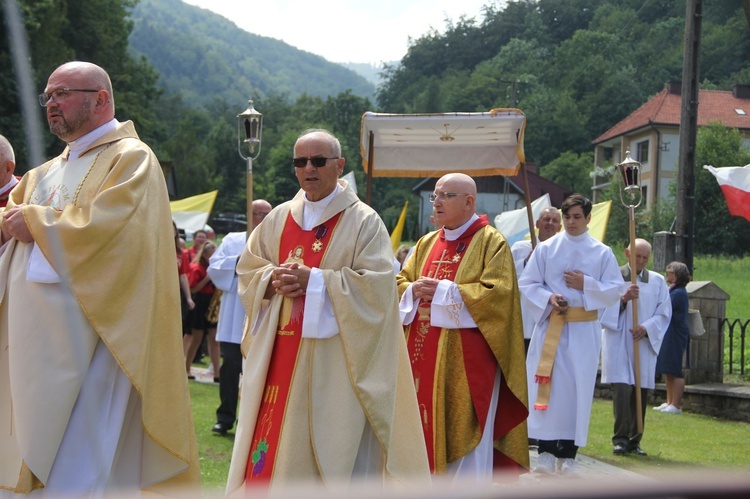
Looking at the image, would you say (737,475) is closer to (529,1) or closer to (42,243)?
(42,243)

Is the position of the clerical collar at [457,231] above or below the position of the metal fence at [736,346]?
above

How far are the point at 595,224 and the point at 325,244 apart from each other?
1029 centimetres

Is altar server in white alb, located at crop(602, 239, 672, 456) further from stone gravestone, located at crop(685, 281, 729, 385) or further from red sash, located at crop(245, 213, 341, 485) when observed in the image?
red sash, located at crop(245, 213, 341, 485)

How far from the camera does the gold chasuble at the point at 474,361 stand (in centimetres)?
687

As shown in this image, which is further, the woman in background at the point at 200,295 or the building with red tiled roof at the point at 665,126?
the building with red tiled roof at the point at 665,126

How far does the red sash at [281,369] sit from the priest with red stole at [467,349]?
1427 mm

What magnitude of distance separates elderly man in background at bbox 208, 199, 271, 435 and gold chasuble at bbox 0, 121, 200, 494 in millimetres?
4682

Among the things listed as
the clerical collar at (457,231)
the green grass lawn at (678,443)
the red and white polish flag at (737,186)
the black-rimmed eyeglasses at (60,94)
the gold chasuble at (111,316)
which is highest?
the red and white polish flag at (737,186)

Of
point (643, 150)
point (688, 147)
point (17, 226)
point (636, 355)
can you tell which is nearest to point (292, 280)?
point (17, 226)

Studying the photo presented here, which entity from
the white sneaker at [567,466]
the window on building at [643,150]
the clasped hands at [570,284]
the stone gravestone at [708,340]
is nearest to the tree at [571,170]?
the window on building at [643,150]

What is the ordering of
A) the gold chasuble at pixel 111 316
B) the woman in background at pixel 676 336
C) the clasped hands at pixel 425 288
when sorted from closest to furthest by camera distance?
the gold chasuble at pixel 111 316 < the clasped hands at pixel 425 288 < the woman in background at pixel 676 336

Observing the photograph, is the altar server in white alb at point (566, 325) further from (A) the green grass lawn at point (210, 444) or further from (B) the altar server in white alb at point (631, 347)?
(A) the green grass lawn at point (210, 444)

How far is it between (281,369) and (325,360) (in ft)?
0.80

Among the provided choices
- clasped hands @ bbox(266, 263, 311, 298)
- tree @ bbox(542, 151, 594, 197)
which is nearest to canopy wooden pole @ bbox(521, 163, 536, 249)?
clasped hands @ bbox(266, 263, 311, 298)
